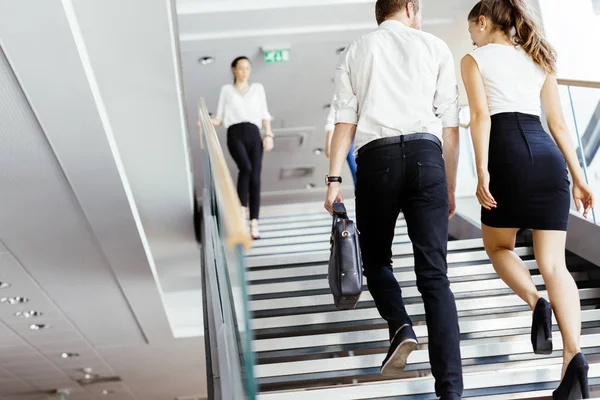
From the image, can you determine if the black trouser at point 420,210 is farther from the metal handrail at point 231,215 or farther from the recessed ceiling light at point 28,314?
the recessed ceiling light at point 28,314

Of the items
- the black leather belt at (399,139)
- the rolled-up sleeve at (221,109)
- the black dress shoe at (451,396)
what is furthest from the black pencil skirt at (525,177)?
the rolled-up sleeve at (221,109)

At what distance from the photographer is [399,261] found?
5.18 m

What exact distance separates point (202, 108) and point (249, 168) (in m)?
1.38

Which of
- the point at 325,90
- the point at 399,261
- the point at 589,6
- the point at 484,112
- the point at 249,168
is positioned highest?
the point at 325,90

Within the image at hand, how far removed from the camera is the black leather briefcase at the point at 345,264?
3070 millimetres

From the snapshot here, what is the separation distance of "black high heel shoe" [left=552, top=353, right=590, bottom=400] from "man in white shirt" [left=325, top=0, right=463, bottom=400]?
436mm

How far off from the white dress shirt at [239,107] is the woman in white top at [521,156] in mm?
3297

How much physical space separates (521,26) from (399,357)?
1.62m

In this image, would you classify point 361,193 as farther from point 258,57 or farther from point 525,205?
point 258,57

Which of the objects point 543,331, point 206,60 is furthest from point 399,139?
point 206,60

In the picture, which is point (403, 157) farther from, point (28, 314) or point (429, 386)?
point (28, 314)

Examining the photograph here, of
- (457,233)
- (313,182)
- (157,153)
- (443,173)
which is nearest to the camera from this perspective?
(443,173)

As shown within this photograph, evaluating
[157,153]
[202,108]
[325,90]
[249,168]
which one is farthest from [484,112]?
[325,90]

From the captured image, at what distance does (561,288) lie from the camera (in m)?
3.28
